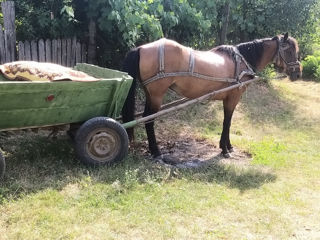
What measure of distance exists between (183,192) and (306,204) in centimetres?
141

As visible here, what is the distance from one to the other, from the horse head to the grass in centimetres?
140

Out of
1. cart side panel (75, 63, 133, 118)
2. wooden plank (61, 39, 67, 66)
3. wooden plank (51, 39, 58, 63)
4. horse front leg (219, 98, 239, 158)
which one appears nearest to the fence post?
wooden plank (51, 39, 58, 63)

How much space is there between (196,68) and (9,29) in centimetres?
302

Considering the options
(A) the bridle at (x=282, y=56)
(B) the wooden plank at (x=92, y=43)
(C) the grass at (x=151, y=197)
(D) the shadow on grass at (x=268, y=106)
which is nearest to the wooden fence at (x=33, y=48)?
(B) the wooden plank at (x=92, y=43)

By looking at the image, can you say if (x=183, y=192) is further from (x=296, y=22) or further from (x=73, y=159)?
(x=296, y=22)

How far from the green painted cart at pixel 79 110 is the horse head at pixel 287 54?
275 centimetres

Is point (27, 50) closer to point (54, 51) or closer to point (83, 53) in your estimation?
point (54, 51)

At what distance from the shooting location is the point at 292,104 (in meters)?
10.1

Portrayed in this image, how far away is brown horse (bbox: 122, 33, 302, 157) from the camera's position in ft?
16.7

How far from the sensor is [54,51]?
6508 mm

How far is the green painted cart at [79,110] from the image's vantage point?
12.5 ft

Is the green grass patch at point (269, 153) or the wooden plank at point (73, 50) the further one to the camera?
the wooden plank at point (73, 50)

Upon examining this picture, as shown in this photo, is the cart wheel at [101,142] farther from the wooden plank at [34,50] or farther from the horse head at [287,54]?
the horse head at [287,54]

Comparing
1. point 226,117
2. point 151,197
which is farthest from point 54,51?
point 151,197
